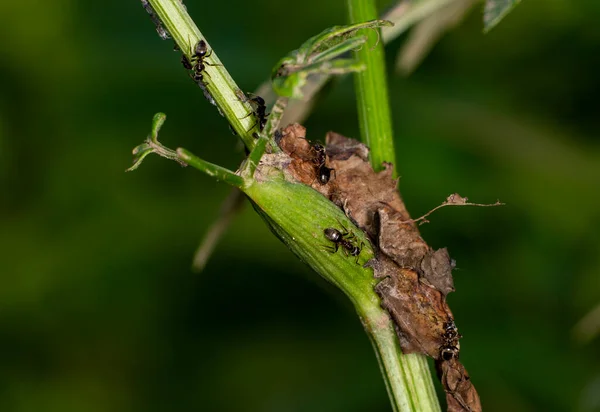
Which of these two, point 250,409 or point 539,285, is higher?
point 539,285

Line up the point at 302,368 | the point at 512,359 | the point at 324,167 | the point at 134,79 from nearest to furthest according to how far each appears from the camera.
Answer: the point at 324,167 < the point at 512,359 < the point at 302,368 < the point at 134,79

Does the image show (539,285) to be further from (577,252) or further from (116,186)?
(116,186)

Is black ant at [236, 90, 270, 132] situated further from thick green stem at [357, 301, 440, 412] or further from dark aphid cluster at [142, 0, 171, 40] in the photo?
thick green stem at [357, 301, 440, 412]

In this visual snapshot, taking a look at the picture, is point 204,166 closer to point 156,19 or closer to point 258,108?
point 258,108

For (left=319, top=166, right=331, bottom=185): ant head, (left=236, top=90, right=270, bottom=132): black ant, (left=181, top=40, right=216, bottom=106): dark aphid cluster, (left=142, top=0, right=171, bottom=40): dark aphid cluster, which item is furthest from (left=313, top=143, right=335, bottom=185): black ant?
(left=142, top=0, right=171, bottom=40): dark aphid cluster

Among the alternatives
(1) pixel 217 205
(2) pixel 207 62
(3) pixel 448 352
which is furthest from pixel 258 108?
(1) pixel 217 205

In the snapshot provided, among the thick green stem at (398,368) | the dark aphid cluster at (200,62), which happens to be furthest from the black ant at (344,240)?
the dark aphid cluster at (200,62)

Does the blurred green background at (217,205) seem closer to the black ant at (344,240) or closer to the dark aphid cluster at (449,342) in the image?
the dark aphid cluster at (449,342)

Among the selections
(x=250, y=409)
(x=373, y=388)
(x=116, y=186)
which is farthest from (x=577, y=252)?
(x=116, y=186)
